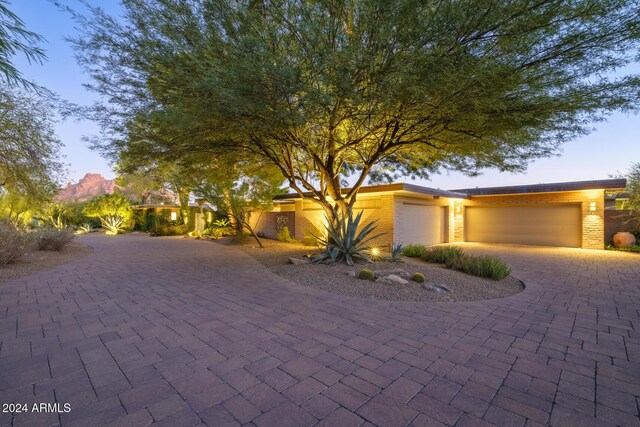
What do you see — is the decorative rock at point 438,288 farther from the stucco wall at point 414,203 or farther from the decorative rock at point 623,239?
the decorative rock at point 623,239

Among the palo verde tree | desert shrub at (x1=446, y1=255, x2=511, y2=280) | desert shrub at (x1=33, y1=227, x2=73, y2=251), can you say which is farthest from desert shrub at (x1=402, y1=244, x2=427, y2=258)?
desert shrub at (x1=33, y1=227, x2=73, y2=251)

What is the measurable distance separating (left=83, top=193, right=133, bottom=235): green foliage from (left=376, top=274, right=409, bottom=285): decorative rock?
21537mm

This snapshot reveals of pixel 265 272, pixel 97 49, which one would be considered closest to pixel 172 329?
pixel 265 272

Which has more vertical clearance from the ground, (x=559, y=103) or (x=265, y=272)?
(x=559, y=103)

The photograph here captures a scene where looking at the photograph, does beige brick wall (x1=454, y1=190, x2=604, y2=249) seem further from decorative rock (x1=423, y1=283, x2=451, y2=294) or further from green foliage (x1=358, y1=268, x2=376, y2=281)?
green foliage (x1=358, y1=268, x2=376, y2=281)

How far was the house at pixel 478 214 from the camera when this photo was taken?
11984 mm

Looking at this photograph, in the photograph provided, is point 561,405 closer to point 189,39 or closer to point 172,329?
point 172,329

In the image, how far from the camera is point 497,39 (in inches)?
178

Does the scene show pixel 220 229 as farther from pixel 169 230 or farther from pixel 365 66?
pixel 365 66

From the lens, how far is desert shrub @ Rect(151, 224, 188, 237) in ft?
63.5

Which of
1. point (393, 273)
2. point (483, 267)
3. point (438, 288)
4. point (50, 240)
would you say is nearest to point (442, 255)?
point (483, 267)

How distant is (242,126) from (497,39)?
4.63 m

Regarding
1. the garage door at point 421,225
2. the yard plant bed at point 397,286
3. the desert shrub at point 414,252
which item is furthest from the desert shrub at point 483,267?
the garage door at point 421,225

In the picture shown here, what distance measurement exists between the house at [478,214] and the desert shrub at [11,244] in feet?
28.1
